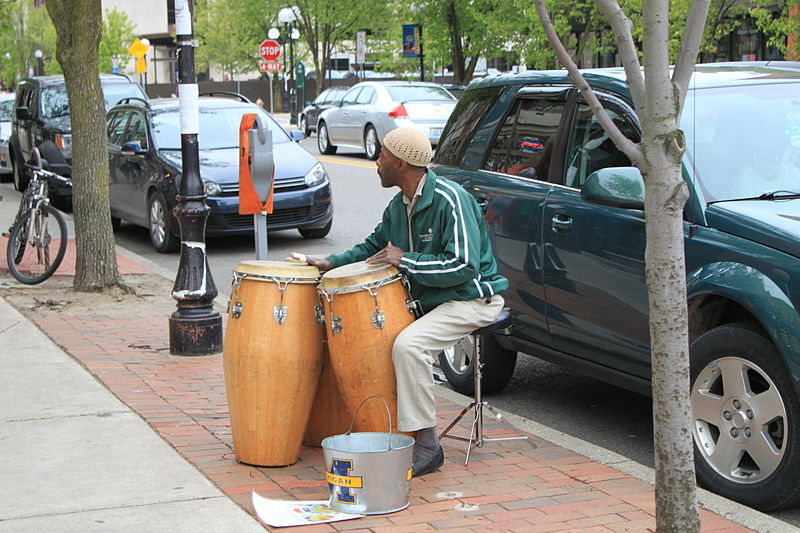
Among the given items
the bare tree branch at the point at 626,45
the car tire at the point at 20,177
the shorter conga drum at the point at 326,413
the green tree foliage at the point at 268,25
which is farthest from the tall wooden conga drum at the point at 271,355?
the green tree foliage at the point at 268,25

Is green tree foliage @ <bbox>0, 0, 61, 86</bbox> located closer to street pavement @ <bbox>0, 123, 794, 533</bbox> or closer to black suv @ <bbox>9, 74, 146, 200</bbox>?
black suv @ <bbox>9, 74, 146, 200</bbox>

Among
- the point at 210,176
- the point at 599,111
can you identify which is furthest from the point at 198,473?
the point at 210,176

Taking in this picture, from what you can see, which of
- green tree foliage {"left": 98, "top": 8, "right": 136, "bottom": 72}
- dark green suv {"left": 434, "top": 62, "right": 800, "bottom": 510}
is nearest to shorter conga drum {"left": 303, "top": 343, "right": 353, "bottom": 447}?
dark green suv {"left": 434, "top": 62, "right": 800, "bottom": 510}

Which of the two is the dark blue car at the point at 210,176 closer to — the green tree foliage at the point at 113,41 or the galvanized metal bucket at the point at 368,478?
the galvanized metal bucket at the point at 368,478

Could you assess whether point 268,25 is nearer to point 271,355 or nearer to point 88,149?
point 88,149

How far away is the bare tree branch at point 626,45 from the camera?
12.1 ft

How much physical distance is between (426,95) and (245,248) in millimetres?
10854

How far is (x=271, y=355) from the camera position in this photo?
5.10 m

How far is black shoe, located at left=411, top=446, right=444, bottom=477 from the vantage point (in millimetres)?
5086

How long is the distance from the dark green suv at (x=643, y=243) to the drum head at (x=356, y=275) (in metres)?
1.09

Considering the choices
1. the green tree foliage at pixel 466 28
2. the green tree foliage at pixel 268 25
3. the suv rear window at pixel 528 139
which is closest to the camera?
the suv rear window at pixel 528 139

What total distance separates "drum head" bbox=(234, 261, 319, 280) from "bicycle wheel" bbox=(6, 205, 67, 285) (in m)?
5.99

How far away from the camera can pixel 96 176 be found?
32.3 feet

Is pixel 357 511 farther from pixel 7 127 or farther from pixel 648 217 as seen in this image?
pixel 7 127
